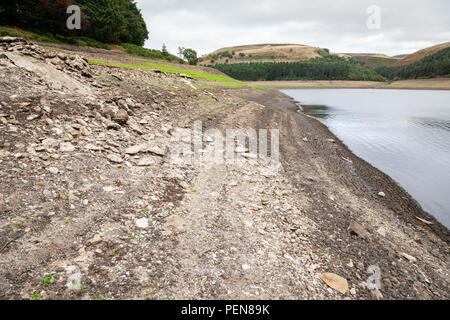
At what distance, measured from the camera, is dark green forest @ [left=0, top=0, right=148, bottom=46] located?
3272 cm

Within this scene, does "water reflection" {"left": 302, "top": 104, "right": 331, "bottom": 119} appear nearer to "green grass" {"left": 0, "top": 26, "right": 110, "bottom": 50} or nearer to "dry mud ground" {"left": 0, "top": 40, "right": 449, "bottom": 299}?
"dry mud ground" {"left": 0, "top": 40, "right": 449, "bottom": 299}

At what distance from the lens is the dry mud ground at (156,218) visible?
4.11 meters

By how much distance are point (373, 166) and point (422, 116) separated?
27.9 m

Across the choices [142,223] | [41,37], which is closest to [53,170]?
[142,223]

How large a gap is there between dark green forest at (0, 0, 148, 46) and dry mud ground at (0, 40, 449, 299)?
35464 millimetres

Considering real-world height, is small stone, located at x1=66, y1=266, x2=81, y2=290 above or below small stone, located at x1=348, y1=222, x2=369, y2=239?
above

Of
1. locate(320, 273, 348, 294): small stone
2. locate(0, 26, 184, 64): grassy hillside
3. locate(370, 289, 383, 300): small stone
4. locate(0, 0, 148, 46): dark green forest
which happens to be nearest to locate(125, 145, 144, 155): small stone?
locate(320, 273, 348, 294): small stone

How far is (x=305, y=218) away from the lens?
23.6ft

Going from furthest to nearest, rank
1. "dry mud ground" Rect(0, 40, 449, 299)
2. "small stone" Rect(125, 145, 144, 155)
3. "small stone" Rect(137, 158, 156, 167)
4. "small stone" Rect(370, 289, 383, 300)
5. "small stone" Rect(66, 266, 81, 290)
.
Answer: "small stone" Rect(125, 145, 144, 155)
"small stone" Rect(137, 158, 156, 167)
"small stone" Rect(370, 289, 383, 300)
"dry mud ground" Rect(0, 40, 449, 299)
"small stone" Rect(66, 266, 81, 290)

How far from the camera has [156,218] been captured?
5.71 meters

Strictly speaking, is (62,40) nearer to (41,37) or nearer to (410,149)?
(41,37)
